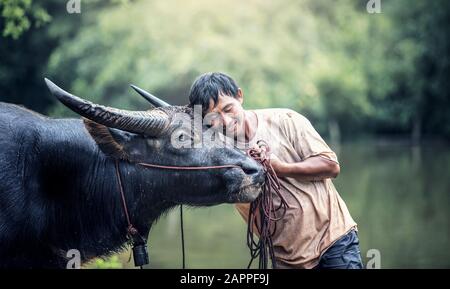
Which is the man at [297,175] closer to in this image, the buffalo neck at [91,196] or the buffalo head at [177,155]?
the buffalo head at [177,155]

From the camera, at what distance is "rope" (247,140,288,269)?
4.25 meters

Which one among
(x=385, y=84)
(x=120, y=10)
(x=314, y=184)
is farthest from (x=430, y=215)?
(x=385, y=84)

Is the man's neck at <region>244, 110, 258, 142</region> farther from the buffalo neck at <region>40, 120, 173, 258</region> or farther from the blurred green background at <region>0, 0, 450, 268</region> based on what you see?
the blurred green background at <region>0, 0, 450, 268</region>

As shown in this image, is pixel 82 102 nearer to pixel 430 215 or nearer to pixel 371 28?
pixel 430 215

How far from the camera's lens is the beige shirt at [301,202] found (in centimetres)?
431

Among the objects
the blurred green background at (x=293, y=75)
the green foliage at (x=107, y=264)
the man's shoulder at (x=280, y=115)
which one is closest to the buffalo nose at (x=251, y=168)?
the man's shoulder at (x=280, y=115)

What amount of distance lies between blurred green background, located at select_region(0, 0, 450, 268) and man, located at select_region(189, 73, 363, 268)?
101 inches

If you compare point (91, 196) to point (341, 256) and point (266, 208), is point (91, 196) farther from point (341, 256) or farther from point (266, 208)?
point (341, 256)

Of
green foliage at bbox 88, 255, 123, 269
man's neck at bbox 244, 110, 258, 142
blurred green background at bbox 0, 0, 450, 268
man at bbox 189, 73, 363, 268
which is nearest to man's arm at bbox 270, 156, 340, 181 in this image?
man at bbox 189, 73, 363, 268

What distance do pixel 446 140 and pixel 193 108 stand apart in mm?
40614

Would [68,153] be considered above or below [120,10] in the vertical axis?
below

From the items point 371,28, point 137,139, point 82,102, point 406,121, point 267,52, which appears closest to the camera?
point 82,102

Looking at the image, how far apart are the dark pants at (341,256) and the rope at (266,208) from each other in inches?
12.9

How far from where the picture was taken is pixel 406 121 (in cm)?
4556
